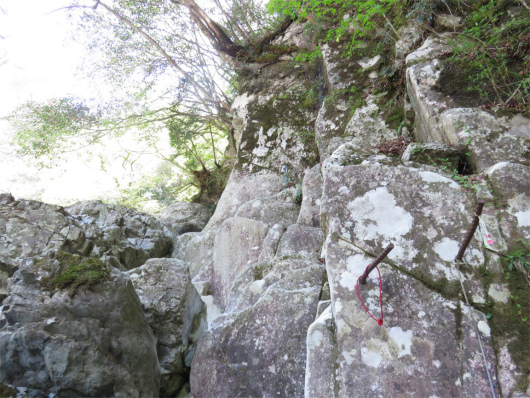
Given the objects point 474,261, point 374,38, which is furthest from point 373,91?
point 474,261

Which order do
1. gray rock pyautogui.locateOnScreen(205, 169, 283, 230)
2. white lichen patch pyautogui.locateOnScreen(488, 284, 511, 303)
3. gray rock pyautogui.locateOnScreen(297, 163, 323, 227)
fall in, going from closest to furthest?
1. white lichen patch pyautogui.locateOnScreen(488, 284, 511, 303)
2. gray rock pyautogui.locateOnScreen(297, 163, 323, 227)
3. gray rock pyautogui.locateOnScreen(205, 169, 283, 230)

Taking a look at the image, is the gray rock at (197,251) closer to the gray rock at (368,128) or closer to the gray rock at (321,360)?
the gray rock at (368,128)

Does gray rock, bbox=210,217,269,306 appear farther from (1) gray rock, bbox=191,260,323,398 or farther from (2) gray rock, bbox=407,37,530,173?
(2) gray rock, bbox=407,37,530,173

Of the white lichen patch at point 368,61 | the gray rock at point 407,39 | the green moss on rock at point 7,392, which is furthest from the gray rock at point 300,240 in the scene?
the white lichen patch at point 368,61

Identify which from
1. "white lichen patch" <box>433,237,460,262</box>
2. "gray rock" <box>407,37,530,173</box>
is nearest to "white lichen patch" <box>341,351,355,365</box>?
"white lichen patch" <box>433,237,460,262</box>

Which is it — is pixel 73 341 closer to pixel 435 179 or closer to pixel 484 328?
pixel 484 328

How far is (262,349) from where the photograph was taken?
3797 millimetres

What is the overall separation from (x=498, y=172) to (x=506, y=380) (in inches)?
80.7

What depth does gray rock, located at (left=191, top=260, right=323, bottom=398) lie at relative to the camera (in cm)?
358

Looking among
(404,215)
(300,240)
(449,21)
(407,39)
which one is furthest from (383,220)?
(407,39)

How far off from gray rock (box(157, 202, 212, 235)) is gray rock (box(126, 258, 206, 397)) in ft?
18.7

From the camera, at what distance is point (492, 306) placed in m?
2.82

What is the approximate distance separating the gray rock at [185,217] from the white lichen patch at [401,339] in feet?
29.5

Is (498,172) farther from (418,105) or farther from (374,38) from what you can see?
(374,38)
